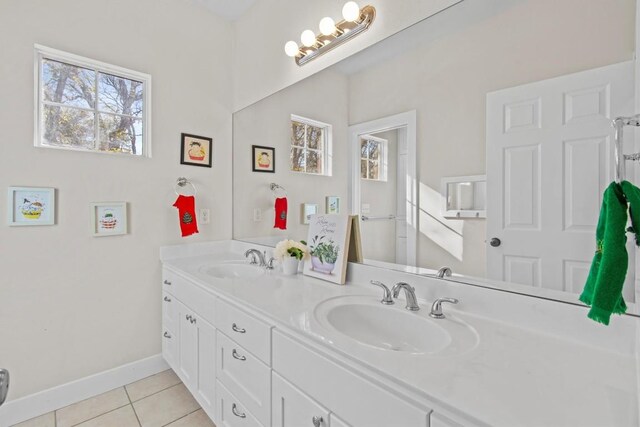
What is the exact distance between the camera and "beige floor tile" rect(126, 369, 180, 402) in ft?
6.33

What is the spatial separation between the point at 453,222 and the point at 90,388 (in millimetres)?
2290

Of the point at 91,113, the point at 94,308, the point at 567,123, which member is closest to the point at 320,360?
the point at 567,123

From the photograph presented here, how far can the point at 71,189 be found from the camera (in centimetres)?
182

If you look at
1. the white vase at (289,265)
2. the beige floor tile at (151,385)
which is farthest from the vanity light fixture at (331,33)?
the beige floor tile at (151,385)

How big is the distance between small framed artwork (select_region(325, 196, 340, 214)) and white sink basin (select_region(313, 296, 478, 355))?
53 centimetres

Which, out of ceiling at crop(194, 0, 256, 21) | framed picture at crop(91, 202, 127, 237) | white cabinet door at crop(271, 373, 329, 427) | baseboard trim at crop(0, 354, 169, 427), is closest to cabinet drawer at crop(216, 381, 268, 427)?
white cabinet door at crop(271, 373, 329, 427)

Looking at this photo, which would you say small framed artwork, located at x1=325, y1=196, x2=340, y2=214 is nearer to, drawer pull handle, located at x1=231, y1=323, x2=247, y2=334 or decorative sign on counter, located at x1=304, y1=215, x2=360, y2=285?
decorative sign on counter, located at x1=304, y1=215, x2=360, y2=285

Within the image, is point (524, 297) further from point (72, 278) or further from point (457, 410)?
point (72, 278)

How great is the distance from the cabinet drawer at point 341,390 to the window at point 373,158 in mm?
825

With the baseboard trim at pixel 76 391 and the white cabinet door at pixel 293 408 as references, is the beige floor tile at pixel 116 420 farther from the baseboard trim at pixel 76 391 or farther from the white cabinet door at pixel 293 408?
the white cabinet door at pixel 293 408

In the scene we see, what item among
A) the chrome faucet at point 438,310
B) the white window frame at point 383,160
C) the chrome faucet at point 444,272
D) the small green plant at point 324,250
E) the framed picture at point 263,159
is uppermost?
the framed picture at point 263,159

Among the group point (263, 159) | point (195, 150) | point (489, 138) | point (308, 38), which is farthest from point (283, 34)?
point (489, 138)

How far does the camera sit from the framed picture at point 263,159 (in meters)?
2.16

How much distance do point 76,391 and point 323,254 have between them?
172cm
